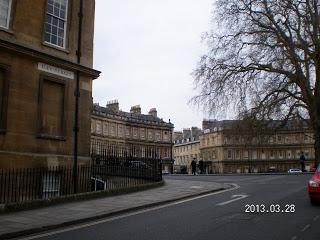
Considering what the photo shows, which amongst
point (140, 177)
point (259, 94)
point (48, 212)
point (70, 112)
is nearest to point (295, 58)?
point (259, 94)

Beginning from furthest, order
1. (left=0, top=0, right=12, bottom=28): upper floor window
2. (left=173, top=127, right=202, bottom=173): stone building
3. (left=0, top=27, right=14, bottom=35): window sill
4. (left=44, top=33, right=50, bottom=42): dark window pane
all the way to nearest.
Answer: (left=173, top=127, right=202, bottom=173): stone building → (left=44, top=33, right=50, bottom=42): dark window pane → (left=0, top=0, right=12, bottom=28): upper floor window → (left=0, top=27, right=14, bottom=35): window sill

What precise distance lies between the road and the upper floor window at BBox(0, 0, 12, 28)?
8.72 metres

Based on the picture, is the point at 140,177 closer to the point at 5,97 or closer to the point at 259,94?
the point at 5,97

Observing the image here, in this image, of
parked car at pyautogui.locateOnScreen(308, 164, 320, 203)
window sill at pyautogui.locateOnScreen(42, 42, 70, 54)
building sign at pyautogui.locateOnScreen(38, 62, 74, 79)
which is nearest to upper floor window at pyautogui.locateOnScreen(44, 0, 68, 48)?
window sill at pyautogui.locateOnScreen(42, 42, 70, 54)

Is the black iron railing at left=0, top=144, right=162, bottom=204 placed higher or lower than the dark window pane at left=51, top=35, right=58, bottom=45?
lower

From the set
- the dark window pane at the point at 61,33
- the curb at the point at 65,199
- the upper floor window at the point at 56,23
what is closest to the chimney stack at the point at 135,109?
the curb at the point at 65,199

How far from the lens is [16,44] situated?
16.5 metres

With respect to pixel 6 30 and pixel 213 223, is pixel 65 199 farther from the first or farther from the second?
pixel 213 223

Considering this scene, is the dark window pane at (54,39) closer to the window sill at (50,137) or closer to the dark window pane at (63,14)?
the dark window pane at (63,14)

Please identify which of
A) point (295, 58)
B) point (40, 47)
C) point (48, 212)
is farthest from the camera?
Answer: point (295, 58)

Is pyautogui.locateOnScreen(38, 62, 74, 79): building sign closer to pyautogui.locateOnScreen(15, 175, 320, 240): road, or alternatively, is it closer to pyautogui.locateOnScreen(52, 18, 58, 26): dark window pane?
pyautogui.locateOnScreen(52, 18, 58, 26): dark window pane

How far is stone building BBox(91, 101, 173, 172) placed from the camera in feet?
296

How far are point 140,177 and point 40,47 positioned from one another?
7.78 meters

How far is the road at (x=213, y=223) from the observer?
351 inches
